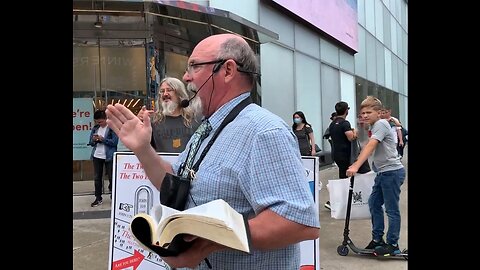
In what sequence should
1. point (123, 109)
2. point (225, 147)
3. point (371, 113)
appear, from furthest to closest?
point (371, 113), point (123, 109), point (225, 147)

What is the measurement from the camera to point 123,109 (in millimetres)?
1874

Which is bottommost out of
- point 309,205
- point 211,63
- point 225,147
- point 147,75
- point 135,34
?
point 309,205

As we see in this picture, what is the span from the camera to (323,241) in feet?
19.0

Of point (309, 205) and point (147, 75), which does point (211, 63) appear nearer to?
point (309, 205)

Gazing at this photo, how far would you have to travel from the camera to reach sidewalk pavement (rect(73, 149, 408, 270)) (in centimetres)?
490

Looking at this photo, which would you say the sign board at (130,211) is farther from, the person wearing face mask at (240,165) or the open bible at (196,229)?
the open bible at (196,229)

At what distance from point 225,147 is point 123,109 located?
22.9 inches

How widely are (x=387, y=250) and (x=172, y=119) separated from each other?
9.54 feet

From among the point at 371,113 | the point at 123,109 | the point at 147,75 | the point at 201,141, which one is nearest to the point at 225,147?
the point at 201,141

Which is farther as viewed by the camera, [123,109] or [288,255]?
[123,109]

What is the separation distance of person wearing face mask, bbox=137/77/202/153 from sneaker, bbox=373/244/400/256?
2656 mm
